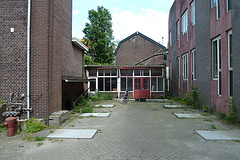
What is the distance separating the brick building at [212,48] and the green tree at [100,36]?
18327mm

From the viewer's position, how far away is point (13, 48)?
301 inches

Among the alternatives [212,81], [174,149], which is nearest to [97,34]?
[212,81]

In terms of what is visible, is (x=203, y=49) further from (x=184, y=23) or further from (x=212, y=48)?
(x=184, y=23)

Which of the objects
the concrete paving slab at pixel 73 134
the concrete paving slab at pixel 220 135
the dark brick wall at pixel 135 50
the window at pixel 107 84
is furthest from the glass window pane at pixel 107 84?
the concrete paving slab at pixel 220 135

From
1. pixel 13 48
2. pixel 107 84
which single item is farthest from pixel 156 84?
pixel 13 48

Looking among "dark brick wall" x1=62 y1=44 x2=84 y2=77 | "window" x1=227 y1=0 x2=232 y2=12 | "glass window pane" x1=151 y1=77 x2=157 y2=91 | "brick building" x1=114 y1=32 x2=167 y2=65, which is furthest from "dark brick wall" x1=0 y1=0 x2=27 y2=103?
"brick building" x1=114 y1=32 x2=167 y2=65

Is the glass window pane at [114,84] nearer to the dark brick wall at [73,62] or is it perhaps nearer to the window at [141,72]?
the window at [141,72]

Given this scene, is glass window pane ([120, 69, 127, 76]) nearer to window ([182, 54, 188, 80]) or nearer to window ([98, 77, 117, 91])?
window ([98, 77, 117, 91])

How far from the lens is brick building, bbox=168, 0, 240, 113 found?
785cm

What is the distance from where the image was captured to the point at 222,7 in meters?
8.88

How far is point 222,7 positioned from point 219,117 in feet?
16.9

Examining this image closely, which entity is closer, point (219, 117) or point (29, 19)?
point (29, 19)

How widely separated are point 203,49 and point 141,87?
351 inches

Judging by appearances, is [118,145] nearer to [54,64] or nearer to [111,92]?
[54,64]
